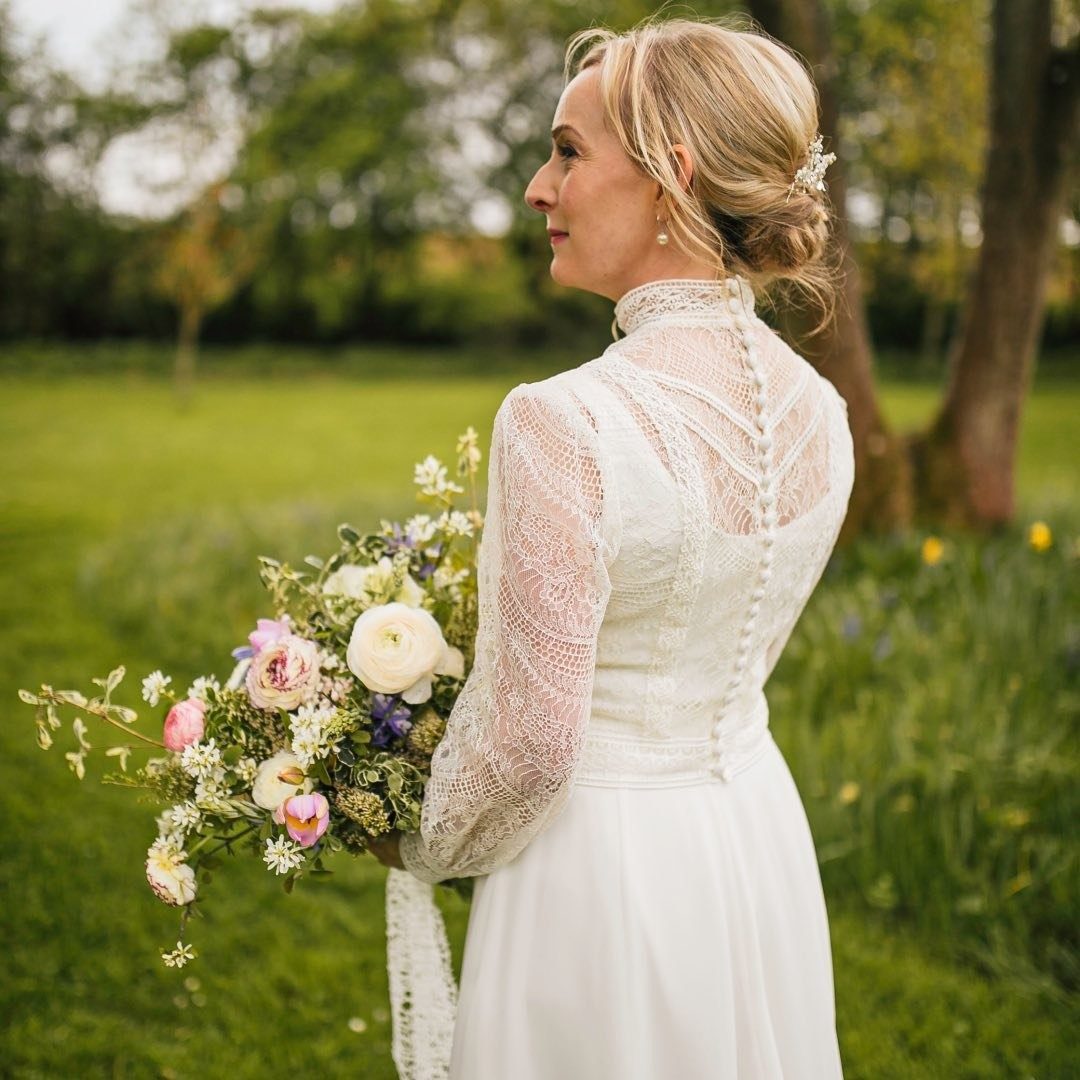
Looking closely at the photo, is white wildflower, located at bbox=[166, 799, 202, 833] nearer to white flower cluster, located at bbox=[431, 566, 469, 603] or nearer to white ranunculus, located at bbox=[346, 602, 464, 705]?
white ranunculus, located at bbox=[346, 602, 464, 705]

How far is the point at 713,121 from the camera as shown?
152cm

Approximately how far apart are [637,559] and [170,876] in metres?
0.98

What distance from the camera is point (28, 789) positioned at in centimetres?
454

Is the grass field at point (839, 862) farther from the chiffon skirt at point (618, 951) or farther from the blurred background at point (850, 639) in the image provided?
the chiffon skirt at point (618, 951)

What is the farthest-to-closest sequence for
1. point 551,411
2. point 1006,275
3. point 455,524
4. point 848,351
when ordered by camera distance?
point 1006,275 < point 848,351 < point 455,524 < point 551,411

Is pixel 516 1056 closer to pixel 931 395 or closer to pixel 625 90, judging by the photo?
pixel 625 90

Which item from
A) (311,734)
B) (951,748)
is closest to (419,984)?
(311,734)

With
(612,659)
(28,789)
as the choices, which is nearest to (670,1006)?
(612,659)

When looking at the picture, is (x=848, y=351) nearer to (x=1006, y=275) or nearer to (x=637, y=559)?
(x=1006, y=275)

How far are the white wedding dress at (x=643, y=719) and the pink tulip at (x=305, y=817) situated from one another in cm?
17

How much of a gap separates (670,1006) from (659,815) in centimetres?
29

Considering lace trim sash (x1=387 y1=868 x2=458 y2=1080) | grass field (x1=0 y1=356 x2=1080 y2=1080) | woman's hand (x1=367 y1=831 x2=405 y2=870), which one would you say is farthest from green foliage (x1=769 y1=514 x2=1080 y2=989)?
woman's hand (x1=367 y1=831 x2=405 y2=870)

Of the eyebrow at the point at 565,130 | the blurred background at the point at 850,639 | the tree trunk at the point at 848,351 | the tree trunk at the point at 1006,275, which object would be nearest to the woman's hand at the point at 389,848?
the eyebrow at the point at 565,130

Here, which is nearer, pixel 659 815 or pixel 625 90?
pixel 625 90
